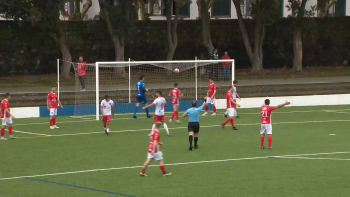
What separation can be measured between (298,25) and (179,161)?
2802cm

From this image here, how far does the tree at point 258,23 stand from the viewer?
42.5 m

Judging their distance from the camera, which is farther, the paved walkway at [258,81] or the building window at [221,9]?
the building window at [221,9]

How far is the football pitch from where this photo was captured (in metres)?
14.4

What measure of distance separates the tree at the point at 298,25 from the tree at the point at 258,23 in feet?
4.73

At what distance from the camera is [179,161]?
1816 centimetres

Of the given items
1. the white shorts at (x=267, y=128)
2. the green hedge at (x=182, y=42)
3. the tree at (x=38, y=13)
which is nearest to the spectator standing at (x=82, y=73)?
the tree at (x=38, y=13)

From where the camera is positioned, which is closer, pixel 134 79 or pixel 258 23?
pixel 134 79

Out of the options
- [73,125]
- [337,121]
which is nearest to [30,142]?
[73,125]

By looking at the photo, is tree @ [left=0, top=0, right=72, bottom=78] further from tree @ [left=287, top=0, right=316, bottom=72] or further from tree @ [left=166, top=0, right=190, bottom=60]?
tree @ [left=287, top=0, right=316, bottom=72]

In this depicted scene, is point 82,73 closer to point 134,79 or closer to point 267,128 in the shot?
point 134,79

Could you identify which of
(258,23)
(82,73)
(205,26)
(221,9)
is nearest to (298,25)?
(258,23)

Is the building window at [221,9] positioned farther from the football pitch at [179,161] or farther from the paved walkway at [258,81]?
the football pitch at [179,161]

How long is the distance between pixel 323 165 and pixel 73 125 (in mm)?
13420

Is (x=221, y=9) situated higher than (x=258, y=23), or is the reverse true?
(x=221, y=9)
